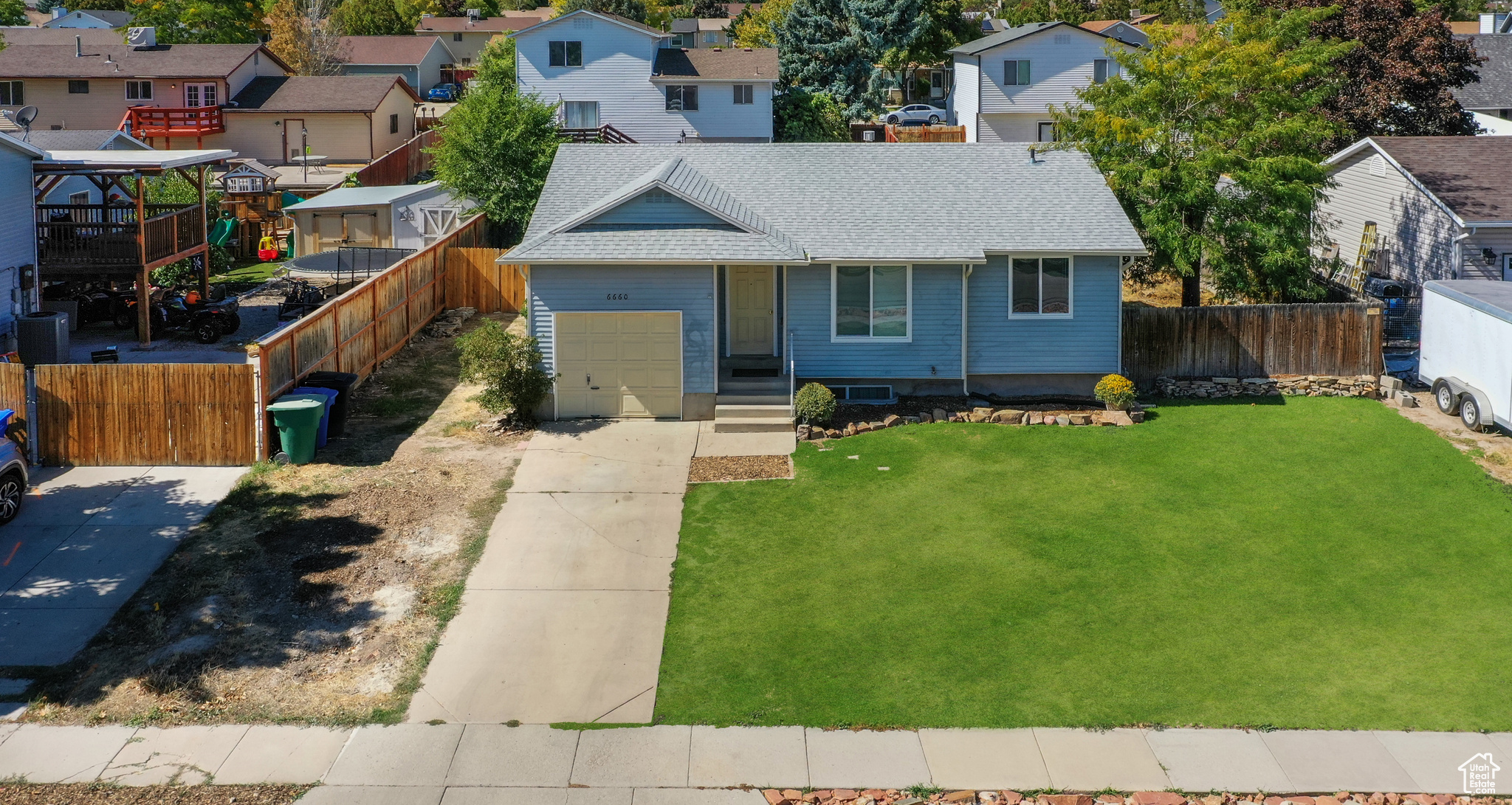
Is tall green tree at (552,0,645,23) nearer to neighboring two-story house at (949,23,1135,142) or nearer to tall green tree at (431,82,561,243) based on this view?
neighboring two-story house at (949,23,1135,142)

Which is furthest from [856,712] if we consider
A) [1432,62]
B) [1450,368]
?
[1432,62]

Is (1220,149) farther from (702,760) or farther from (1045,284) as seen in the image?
(702,760)

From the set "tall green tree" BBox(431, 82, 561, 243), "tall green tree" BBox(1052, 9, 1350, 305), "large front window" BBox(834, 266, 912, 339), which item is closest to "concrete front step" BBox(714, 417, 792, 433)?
"large front window" BBox(834, 266, 912, 339)

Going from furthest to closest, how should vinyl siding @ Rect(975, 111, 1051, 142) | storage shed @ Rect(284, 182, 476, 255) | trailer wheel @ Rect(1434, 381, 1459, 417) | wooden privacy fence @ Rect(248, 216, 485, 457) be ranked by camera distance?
vinyl siding @ Rect(975, 111, 1051, 142) < storage shed @ Rect(284, 182, 476, 255) < trailer wheel @ Rect(1434, 381, 1459, 417) < wooden privacy fence @ Rect(248, 216, 485, 457)

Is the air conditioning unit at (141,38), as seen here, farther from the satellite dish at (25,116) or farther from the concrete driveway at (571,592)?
the concrete driveway at (571,592)

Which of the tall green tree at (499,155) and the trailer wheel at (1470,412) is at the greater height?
the tall green tree at (499,155)

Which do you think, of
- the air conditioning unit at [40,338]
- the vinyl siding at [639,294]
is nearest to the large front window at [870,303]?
the vinyl siding at [639,294]
